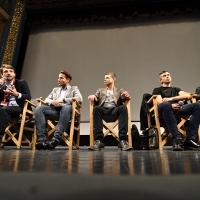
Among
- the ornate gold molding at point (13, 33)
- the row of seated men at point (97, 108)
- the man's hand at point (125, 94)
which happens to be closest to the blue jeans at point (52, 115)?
the row of seated men at point (97, 108)

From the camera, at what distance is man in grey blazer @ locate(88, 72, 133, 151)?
5.73 feet

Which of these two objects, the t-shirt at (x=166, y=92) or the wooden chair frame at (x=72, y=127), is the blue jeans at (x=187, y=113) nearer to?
the t-shirt at (x=166, y=92)

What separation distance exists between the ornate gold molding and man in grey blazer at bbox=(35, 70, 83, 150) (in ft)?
4.85

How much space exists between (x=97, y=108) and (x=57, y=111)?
1.32ft

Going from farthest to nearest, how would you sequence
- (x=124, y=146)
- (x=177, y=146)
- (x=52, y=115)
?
(x=52, y=115) < (x=124, y=146) < (x=177, y=146)

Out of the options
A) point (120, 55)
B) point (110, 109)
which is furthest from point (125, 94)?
point (120, 55)

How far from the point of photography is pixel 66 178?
0.31 metres

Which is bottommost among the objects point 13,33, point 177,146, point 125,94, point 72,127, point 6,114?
point 177,146

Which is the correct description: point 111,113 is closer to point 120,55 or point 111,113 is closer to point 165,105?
point 165,105

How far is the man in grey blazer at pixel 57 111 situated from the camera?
1801 millimetres

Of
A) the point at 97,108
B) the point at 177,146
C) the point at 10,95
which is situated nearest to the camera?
the point at 177,146

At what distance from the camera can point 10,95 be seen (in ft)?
7.06

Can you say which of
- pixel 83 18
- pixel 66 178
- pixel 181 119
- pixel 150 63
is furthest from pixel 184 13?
pixel 66 178

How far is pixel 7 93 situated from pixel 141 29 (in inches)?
90.6
